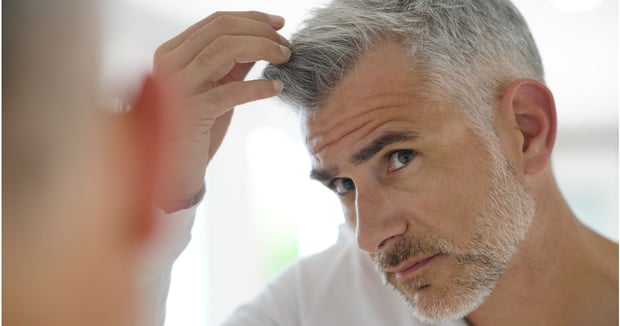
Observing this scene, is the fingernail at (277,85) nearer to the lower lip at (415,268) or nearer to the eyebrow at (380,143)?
the eyebrow at (380,143)

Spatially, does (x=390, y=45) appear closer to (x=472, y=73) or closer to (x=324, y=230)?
(x=472, y=73)

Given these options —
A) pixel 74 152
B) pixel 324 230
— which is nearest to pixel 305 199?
pixel 324 230

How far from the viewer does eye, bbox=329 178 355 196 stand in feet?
2.15

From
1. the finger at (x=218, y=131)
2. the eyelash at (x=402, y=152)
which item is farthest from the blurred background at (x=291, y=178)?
the eyelash at (x=402, y=152)

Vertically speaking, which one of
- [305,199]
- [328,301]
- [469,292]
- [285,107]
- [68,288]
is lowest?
[305,199]

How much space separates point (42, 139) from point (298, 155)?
125 cm

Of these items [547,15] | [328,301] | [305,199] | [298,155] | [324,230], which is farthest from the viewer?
[298,155]

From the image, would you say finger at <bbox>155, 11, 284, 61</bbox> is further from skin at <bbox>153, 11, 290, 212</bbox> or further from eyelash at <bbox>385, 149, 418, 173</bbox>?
eyelash at <bbox>385, 149, 418, 173</bbox>

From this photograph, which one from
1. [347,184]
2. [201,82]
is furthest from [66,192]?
[347,184]

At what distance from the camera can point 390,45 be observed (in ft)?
2.00

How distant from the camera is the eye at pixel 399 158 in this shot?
2.01ft

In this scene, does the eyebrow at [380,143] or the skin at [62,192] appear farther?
the eyebrow at [380,143]

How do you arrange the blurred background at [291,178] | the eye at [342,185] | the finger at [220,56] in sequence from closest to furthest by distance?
1. the finger at [220,56]
2. the eye at [342,185]
3. the blurred background at [291,178]

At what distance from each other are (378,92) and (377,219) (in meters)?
0.13
